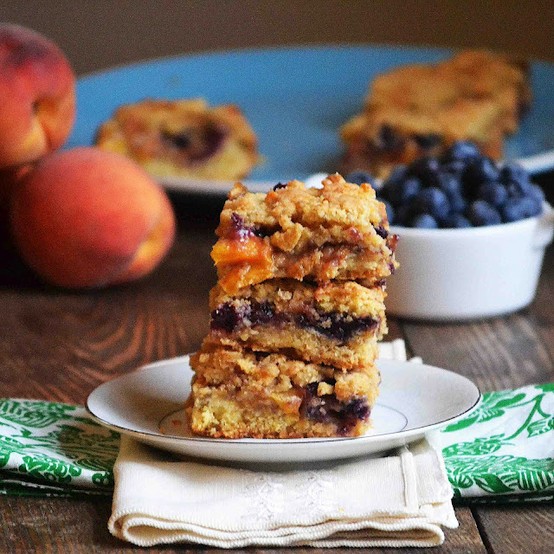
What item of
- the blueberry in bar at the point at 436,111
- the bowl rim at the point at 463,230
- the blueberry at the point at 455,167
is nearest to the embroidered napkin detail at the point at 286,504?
the bowl rim at the point at 463,230

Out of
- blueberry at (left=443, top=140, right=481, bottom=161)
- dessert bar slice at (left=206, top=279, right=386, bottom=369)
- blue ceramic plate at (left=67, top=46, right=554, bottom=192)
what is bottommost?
blue ceramic plate at (left=67, top=46, right=554, bottom=192)

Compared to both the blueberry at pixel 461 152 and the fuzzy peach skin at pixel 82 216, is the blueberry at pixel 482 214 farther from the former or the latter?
the fuzzy peach skin at pixel 82 216

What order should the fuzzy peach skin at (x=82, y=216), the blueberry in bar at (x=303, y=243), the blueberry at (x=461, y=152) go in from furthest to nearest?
the fuzzy peach skin at (x=82, y=216) → the blueberry at (x=461, y=152) → the blueberry in bar at (x=303, y=243)

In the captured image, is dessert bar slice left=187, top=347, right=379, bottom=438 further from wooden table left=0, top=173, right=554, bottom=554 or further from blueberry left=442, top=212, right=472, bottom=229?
blueberry left=442, top=212, right=472, bottom=229

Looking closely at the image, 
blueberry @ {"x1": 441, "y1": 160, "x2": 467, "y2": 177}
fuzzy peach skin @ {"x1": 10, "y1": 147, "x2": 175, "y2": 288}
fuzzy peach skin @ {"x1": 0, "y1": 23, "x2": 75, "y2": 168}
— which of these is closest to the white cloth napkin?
blueberry @ {"x1": 441, "y1": 160, "x2": 467, "y2": 177}

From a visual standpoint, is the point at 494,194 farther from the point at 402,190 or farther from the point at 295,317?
the point at 295,317

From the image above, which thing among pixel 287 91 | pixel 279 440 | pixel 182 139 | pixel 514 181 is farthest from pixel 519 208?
pixel 287 91
